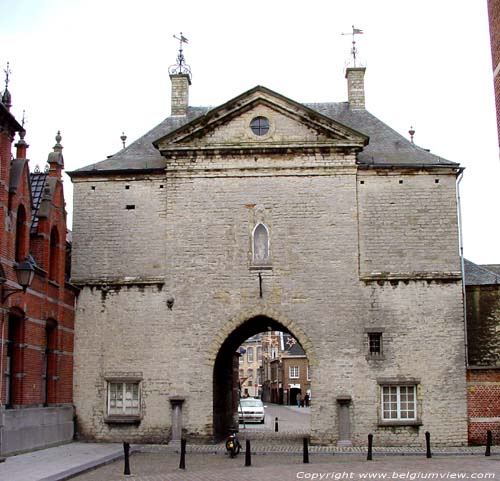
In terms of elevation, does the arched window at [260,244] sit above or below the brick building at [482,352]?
above

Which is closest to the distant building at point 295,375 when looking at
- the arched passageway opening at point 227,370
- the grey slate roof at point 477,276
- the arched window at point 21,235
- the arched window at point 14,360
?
the arched passageway opening at point 227,370

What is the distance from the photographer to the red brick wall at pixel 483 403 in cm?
2283

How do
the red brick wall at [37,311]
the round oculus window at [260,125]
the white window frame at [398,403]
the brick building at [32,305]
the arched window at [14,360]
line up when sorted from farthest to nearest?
the round oculus window at [260,125] → the white window frame at [398,403] → the arched window at [14,360] → the red brick wall at [37,311] → the brick building at [32,305]

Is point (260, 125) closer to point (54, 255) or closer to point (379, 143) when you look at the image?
point (379, 143)

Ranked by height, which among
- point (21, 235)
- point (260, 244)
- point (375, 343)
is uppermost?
point (260, 244)

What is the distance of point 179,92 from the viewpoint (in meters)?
28.5

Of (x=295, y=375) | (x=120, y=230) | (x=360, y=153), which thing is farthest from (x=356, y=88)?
(x=295, y=375)

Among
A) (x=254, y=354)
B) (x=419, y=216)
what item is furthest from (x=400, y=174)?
(x=254, y=354)

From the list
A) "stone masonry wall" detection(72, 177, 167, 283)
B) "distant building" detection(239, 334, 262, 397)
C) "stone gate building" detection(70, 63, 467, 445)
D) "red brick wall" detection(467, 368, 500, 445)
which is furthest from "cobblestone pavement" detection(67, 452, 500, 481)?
"distant building" detection(239, 334, 262, 397)

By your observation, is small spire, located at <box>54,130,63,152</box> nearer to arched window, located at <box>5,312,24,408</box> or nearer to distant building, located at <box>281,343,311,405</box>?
arched window, located at <box>5,312,24,408</box>

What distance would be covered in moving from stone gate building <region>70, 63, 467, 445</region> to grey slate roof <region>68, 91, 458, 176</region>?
0.48 feet

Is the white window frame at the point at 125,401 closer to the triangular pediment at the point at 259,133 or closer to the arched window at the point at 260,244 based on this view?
the arched window at the point at 260,244

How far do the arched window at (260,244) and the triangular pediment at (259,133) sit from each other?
2.56m

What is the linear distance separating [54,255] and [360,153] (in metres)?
9.95
